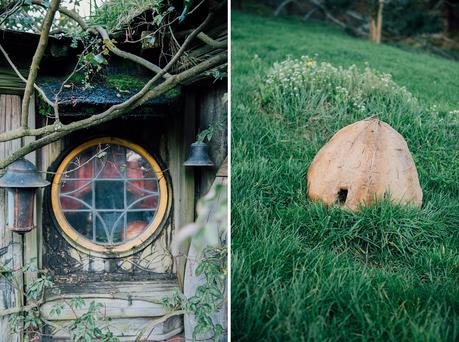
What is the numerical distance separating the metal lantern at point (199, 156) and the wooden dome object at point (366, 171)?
1.54 feet

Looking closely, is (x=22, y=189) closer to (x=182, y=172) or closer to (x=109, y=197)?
(x=109, y=197)

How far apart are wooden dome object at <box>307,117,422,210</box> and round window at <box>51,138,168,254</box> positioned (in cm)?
99

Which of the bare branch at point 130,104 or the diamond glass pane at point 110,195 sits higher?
the bare branch at point 130,104

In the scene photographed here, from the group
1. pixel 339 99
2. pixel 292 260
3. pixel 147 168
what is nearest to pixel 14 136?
pixel 147 168

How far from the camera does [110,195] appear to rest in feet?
7.90

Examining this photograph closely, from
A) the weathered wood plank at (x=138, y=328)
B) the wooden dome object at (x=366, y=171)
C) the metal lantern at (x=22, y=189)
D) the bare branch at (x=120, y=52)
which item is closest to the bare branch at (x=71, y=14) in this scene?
the bare branch at (x=120, y=52)

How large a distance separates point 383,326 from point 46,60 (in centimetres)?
181

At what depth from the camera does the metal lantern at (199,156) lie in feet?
6.59

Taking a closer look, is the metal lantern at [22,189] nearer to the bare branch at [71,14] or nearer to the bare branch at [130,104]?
the bare branch at [130,104]

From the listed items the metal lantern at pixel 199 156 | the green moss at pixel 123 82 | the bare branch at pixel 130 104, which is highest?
the green moss at pixel 123 82

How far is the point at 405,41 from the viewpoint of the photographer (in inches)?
187

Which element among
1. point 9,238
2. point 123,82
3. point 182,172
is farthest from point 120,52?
point 9,238

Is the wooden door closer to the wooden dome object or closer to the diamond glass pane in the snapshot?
the diamond glass pane

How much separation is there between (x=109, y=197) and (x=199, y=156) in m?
0.65
